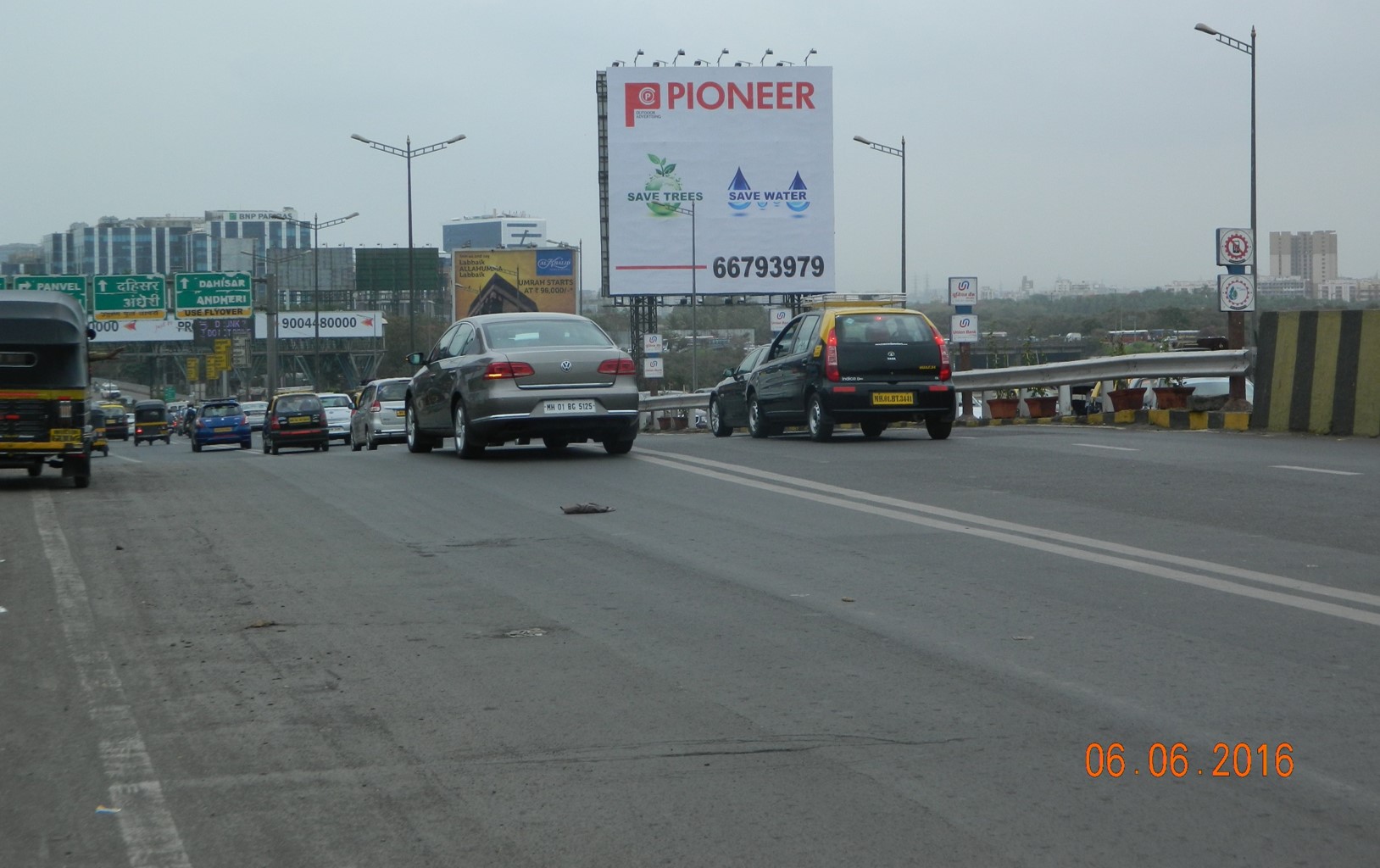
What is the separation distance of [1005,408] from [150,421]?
46.5 m

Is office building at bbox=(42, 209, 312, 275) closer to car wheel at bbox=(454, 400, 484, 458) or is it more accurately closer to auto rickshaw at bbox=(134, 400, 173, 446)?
auto rickshaw at bbox=(134, 400, 173, 446)

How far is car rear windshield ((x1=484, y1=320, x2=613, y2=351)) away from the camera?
16469 millimetres

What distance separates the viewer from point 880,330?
61.1 ft

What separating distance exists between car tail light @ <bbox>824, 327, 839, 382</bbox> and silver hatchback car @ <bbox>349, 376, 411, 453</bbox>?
44.9 ft

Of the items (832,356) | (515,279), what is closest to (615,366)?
(832,356)

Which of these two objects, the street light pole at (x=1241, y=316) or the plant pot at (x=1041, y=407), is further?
the plant pot at (x=1041, y=407)

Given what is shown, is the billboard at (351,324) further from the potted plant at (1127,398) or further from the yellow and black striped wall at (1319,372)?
the yellow and black striped wall at (1319,372)

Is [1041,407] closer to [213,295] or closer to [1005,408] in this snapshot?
[1005,408]

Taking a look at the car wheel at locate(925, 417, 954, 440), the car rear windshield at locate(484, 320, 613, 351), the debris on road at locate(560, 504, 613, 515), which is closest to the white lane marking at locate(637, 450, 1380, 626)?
the debris on road at locate(560, 504, 613, 515)

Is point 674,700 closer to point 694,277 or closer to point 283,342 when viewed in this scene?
point 694,277

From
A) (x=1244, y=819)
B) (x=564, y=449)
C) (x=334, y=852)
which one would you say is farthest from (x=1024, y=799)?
(x=564, y=449)

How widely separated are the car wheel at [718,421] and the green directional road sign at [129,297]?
4367cm

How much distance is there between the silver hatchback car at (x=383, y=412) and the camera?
30.6 m
